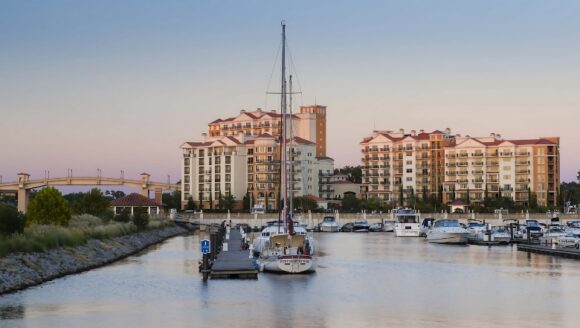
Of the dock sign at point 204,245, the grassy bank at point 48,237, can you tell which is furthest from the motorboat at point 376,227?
the dock sign at point 204,245

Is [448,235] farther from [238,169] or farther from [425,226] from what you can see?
[238,169]

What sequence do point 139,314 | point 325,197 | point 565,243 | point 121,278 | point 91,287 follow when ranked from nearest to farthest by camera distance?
point 139,314 < point 91,287 < point 121,278 < point 565,243 < point 325,197

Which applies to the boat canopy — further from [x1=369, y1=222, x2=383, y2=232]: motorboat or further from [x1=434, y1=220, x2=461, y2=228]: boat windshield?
[x1=369, y1=222, x2=383, y2=232]: motorboat

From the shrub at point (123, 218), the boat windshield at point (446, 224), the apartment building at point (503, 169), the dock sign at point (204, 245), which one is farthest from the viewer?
the apartment building at point (503, 169)

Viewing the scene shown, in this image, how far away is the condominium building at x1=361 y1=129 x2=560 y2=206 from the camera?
177m

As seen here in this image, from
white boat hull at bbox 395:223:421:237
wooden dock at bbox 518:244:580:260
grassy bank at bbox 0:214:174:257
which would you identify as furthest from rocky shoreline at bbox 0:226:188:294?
white boat hull at bbox 395:223:421:237

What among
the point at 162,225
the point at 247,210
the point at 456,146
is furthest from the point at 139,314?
the point at 456,146

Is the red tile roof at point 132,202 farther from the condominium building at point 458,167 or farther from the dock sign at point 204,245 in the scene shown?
the dock sign at point 204,245

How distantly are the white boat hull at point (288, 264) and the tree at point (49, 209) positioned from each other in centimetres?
2748

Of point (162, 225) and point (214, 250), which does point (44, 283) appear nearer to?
point (214, 250)

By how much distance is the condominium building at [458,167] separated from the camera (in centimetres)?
17675

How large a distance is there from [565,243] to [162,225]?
57.9m

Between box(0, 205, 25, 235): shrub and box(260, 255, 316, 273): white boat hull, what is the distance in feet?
43.1

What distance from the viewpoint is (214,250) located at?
5606 centimetres
